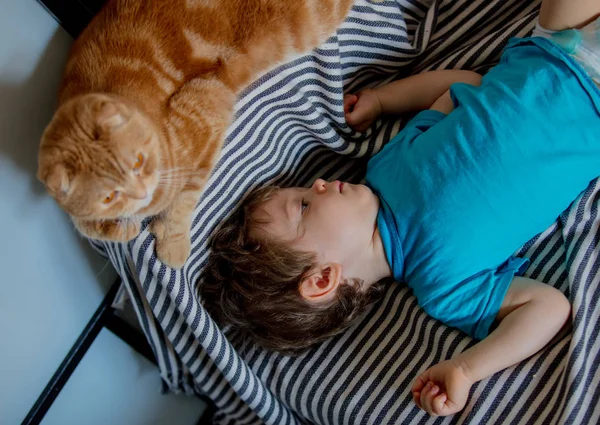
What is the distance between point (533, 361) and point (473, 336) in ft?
0.33

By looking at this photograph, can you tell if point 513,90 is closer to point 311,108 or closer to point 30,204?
point 311,108

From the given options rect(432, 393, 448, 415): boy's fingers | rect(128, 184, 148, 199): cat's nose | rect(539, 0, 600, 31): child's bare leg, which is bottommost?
rect(432, 393, 448, 415): boy's fingers

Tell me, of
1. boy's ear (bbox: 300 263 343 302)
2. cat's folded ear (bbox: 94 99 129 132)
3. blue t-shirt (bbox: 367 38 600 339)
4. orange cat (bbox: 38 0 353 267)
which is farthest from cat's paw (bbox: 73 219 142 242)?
blue t-shirt (bbox: 367 38 600 339)

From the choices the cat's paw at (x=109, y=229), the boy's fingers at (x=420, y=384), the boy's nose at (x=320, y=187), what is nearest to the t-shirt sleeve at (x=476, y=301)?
the boy's fingers at (x=420, y=384)

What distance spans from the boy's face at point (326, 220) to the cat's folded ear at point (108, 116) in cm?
35

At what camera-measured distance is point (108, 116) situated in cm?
69

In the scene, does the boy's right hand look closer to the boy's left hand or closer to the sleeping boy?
the sleeping boy

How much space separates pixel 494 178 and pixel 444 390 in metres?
0.37

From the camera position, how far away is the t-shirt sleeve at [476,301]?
0.90 metres

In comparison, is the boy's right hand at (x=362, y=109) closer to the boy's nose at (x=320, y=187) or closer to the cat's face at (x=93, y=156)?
the boy's nose at (x=320, y=187)

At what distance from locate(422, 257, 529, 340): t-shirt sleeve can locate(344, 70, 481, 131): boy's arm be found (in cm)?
37

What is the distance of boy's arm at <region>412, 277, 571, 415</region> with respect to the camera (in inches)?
33.3

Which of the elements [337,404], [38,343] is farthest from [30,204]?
[337,404]

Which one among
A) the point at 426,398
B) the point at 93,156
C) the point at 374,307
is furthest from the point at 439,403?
the point at 93,156
